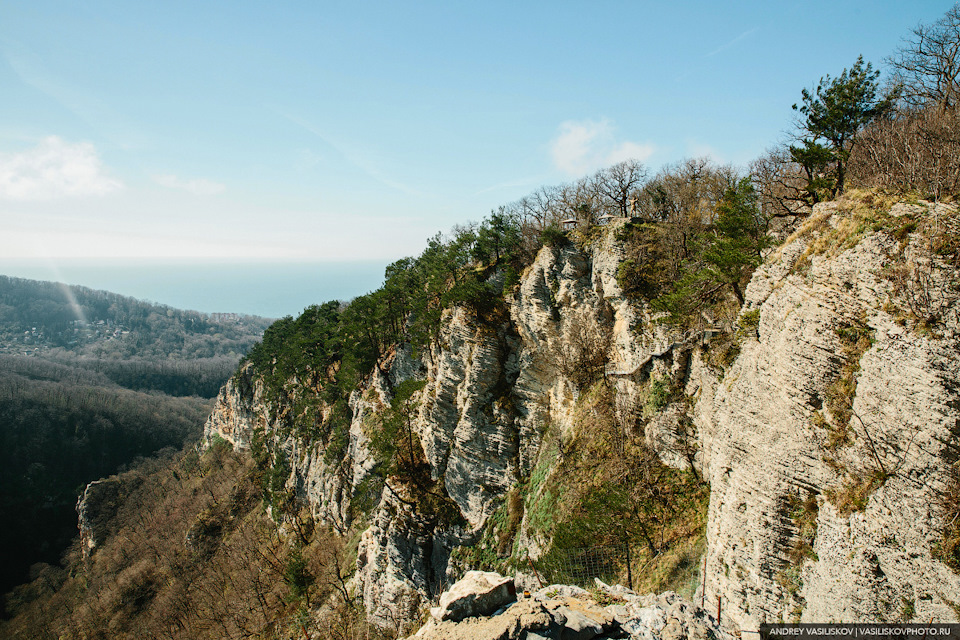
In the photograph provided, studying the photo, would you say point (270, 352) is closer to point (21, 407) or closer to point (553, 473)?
point (553, 473)

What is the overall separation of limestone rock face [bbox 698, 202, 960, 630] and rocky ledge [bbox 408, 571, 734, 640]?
127 inches

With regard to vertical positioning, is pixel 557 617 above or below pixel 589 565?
above

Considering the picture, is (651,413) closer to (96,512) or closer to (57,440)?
(96,512)

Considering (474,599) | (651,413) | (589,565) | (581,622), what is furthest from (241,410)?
(581,622)

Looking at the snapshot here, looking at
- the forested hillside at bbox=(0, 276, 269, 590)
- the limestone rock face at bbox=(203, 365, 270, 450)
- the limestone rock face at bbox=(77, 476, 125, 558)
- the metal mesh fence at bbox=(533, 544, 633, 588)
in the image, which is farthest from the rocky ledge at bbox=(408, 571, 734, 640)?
the forested hillside at bbox=(0, 276, 269, 590)

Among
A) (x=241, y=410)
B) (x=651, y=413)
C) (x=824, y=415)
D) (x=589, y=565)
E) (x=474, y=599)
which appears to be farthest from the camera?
(x=241, y=410)

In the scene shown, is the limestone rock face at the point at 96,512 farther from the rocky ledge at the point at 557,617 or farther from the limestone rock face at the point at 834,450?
the limestone rock face at the point at 834,450

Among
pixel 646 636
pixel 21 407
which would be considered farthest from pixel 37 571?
pixel 646 636

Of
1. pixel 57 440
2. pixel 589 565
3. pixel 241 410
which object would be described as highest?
pixel 589 565

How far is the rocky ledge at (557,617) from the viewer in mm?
8062

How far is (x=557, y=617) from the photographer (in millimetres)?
8484

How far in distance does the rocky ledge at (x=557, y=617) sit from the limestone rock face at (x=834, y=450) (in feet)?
10.6

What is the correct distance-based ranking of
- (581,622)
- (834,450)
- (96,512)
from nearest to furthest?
(581,622), (834,450), (96,512)

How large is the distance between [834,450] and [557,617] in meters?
7.41
